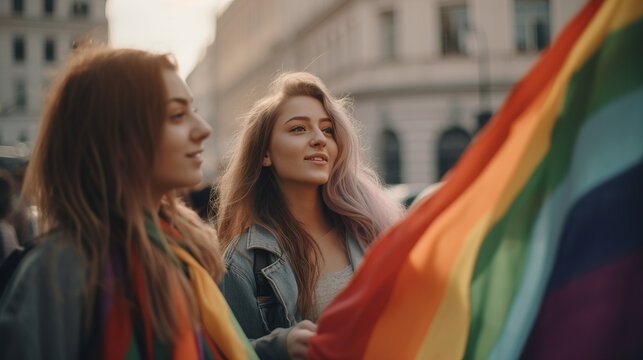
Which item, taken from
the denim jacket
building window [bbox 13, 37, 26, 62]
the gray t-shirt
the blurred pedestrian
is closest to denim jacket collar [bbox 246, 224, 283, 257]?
the denim jacket

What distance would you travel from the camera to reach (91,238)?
69.4 inches

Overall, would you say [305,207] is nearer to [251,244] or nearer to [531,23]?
[251,244]

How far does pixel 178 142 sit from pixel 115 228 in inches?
12.8

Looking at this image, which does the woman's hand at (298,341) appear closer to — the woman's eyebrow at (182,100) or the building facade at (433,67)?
the woman's eyebrow at (182,100)

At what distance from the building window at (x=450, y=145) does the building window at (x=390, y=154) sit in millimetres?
1797

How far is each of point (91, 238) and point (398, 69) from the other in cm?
2610

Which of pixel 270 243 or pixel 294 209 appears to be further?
pixel 294 209

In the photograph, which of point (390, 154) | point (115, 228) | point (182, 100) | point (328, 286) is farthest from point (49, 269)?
point (390, 154)

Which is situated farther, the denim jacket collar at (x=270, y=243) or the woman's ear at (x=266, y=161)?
the woman's ear at (x=266, y=161)

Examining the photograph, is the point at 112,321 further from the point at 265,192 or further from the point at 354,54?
the point at 354,54

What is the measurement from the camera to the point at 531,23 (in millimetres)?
26297

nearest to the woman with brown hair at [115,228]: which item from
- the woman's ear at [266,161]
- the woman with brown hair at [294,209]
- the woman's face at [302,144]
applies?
the woman with brown hair at [294,209]

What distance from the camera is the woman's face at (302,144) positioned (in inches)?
120

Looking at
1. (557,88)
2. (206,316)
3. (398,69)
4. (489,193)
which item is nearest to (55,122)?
(206,316)
